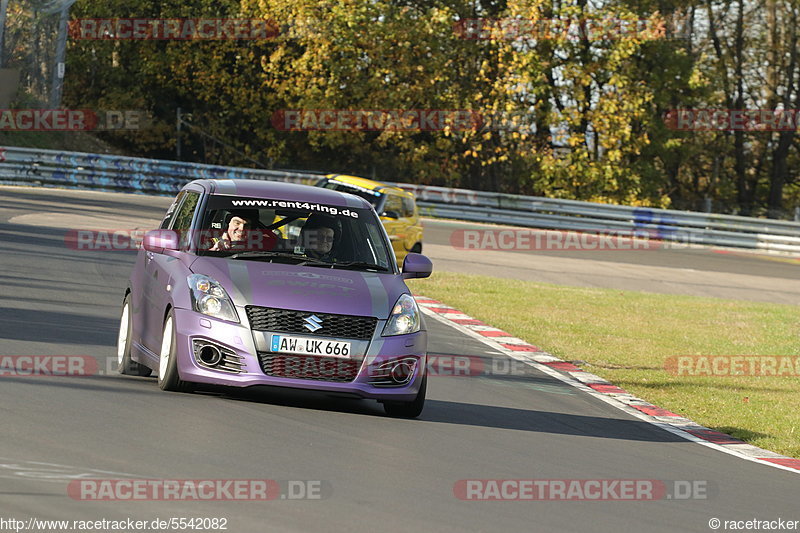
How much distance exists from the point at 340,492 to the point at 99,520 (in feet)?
4.69

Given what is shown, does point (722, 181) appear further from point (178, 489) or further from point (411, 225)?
point (178, 489)

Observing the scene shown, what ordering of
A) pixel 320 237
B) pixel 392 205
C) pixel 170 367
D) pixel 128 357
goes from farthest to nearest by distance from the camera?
pixel 392 205 → pixel 128 357 → pixel 320 237 → pixel 170 367

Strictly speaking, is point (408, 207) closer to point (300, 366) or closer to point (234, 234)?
point (234, 234)

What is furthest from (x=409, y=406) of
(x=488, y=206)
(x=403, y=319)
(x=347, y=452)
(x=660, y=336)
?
(x=488, y=206)

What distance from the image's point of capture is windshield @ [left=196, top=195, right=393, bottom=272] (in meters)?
9.59

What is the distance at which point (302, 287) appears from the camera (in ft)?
29.0

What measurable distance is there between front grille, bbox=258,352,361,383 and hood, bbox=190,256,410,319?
0.33 metres

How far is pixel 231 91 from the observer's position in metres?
43.4

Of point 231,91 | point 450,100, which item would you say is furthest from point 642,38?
point 231,91

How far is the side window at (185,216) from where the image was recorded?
9.74 metres

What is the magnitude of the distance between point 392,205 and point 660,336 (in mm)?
7382

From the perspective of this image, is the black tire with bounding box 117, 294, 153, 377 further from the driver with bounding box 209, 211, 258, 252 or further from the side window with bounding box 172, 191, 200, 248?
the driver with bounding box 209, 211, 258, 252

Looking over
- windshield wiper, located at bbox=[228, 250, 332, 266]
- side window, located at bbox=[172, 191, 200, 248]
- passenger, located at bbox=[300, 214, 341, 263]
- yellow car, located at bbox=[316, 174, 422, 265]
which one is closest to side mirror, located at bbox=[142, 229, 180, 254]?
side window, located at bbox=[172, 191, 200, 248]

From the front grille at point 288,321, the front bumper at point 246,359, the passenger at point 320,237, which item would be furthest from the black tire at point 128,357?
the front grille at point 288,321
